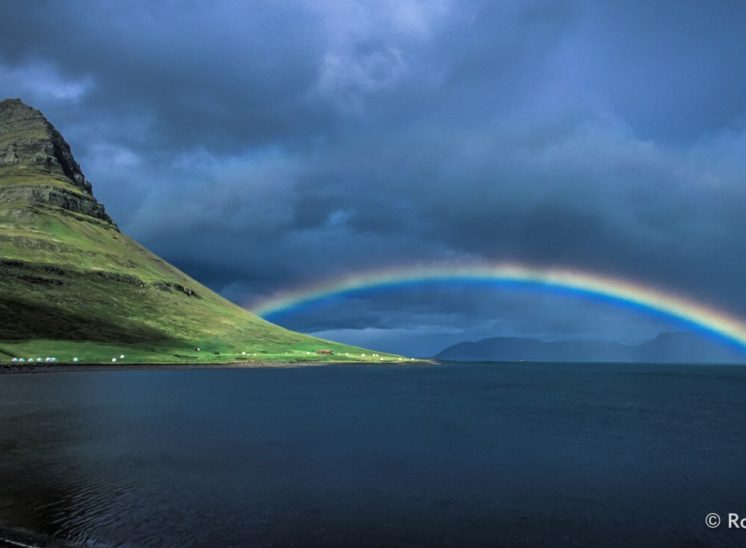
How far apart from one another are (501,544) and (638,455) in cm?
3075

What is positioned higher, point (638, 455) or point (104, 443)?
point (638, 455)

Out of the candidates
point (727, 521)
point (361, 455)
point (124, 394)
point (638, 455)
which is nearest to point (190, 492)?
point (361, 455)

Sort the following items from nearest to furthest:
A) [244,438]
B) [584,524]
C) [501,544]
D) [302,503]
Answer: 1. [501,544]
2. [584,524]
3. [302,503]
4. [244,438]

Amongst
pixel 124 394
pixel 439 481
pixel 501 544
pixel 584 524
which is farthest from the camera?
pixel 124 394

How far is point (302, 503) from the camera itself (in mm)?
29984

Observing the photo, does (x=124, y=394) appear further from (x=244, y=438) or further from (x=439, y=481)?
(x=439, y=481)

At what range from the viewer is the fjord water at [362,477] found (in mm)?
25500

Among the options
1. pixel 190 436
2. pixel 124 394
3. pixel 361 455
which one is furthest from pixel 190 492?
pixel 124 394

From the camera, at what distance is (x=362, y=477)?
3678cm

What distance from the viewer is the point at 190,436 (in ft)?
176

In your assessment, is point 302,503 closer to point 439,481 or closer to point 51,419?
point 439,481

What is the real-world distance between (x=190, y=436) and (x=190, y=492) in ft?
76.4

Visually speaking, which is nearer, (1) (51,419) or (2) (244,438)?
(2) (244,438)

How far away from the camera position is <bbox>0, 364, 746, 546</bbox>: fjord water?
25.5 metres
